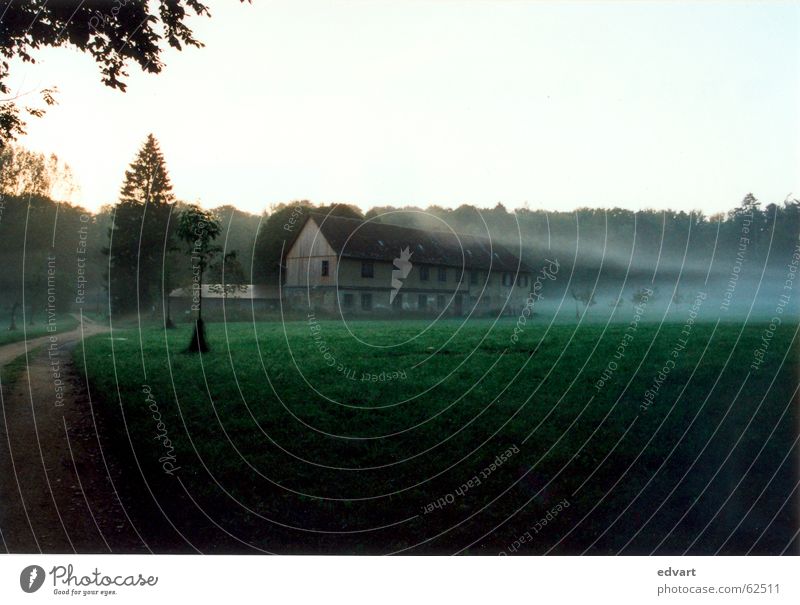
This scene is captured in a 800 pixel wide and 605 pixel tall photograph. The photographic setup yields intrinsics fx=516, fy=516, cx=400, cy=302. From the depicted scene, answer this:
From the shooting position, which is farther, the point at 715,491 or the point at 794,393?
the point at 794,393

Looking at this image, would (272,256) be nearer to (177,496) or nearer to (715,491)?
(177,496)

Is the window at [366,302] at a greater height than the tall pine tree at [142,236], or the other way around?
the tall pine tree at [142,236]

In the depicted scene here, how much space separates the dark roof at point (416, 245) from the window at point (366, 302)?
0.30 metres

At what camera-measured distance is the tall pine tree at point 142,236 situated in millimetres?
3605

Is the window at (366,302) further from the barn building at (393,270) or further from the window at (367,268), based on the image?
the window at (367,268)

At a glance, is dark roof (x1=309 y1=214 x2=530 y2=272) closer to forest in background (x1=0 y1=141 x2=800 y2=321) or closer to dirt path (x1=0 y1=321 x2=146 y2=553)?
forest in background (x1=0 y1=141 x2=800 y2=321)

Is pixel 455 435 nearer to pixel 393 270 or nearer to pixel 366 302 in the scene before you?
pixel 366 302

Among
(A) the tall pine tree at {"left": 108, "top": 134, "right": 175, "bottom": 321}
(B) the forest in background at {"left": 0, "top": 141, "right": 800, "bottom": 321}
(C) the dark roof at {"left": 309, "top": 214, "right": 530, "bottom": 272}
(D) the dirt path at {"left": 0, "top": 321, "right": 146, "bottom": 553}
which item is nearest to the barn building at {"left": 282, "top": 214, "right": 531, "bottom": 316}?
(C) the dark roof at {"left": 309, "top": 214, "right": 530, "bottom": 272}

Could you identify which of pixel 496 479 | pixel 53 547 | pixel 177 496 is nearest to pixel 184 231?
pixel 177 496

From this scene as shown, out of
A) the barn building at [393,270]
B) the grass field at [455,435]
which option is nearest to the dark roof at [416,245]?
the barn building at [393,270]

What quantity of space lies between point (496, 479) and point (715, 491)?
1.50 meters

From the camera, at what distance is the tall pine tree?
142 inches
